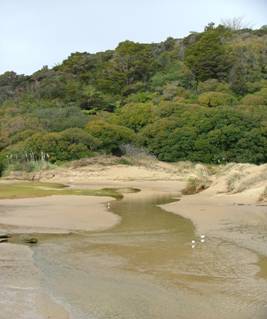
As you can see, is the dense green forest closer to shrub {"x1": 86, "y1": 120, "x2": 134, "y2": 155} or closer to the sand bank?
shrub {"x1": 86, "y1": 120, "x2": 134, "y2": 155}

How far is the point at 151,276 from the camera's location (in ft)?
45.3

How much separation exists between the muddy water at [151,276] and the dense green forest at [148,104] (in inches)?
1687

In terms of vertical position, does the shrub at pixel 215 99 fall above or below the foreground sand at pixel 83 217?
above

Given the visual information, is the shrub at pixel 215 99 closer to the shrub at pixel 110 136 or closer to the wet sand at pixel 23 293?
the shrub at pixel 110 136

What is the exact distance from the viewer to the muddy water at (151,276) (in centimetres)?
1105

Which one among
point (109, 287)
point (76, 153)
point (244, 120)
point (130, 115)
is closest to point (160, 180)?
point (76, 153)

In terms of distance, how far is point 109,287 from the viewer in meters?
12.8

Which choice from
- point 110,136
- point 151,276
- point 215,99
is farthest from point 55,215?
point 215,99

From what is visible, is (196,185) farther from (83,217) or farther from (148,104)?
(148,104)

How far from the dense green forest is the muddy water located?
42847mm

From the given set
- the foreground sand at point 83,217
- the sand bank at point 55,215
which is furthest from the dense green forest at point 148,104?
the sand bank at point 55,215

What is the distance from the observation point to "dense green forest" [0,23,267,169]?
6381 cm

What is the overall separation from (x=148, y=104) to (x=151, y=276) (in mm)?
64114

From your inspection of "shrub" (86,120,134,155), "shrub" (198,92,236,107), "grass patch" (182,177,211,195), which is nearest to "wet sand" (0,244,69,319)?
"grass patch" (182,177,211,195)
